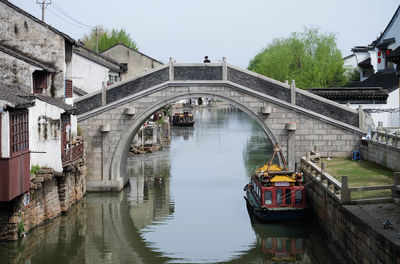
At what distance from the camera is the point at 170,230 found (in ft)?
73.0

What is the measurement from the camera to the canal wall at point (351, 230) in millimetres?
13258

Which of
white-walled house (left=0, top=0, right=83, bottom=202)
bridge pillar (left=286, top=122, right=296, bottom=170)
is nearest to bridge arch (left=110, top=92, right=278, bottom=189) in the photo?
bridge pillar (left=286, top=122, right=296, bottom=170)

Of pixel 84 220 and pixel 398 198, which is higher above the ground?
pixel 398 198

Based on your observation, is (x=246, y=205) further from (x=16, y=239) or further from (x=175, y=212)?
(x=16, y=239)

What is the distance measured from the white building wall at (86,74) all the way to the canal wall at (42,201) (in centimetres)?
1240

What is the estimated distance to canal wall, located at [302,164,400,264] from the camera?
1326cm

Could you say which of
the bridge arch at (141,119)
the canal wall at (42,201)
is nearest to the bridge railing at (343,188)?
the bridge arch at (141,119)

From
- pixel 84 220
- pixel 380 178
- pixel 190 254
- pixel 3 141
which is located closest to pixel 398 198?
pixel 380 178

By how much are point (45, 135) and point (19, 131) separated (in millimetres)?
2832

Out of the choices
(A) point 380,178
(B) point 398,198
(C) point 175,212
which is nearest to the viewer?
(B) point 398,198

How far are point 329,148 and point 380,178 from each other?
615 centimetres

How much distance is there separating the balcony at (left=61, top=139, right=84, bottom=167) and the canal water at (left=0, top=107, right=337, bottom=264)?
201cm

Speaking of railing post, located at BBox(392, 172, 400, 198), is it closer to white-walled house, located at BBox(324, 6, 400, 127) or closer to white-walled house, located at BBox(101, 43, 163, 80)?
white-walled house, located at BBox(324, 6, 400, 127)

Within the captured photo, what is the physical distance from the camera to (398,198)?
15977 mm
